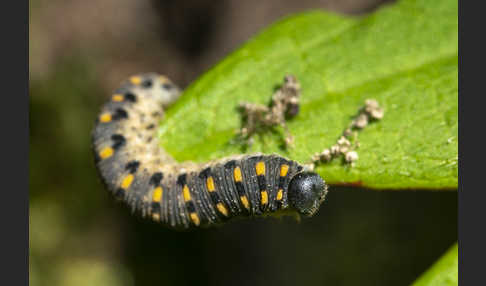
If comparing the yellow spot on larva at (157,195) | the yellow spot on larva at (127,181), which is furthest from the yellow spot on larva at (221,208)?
the yellow spot on larva at (127,181)

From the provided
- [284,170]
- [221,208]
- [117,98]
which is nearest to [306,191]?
[284,170]

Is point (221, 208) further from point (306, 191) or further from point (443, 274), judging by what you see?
point (443, 274)

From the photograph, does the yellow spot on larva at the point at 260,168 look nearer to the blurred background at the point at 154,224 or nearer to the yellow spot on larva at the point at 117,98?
the yellow spot on larva at the point at 117,98

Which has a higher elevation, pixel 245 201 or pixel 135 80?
pixel 135 80

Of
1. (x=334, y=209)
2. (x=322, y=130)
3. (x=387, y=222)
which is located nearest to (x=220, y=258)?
(x=334, y=209)

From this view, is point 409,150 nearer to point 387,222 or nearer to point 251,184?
point 251,184
